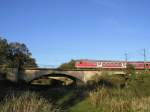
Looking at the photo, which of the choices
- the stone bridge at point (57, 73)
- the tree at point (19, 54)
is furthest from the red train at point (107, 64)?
the tree at point (19, 54)

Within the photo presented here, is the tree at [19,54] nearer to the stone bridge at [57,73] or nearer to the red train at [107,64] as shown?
the stone bridge at [57,73]

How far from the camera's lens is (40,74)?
84.9 metres

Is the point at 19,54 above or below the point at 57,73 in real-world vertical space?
above

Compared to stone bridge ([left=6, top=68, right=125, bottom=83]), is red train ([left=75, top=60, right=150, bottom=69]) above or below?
above

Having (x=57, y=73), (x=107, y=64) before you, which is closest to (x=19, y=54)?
(x=57, y=73)

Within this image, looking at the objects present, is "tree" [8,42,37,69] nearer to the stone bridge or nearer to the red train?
the stone bridge

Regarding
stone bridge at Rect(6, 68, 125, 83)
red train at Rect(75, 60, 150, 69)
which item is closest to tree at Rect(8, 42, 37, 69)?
stone bridge at Rect(6, 68, 125, 83)

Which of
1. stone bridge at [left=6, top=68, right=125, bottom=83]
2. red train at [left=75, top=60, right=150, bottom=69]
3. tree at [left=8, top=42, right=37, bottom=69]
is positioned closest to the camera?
stone bridge at [left=6, top=68, right=125, bottom=83]

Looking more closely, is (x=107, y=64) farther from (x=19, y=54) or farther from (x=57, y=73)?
(x=19, y=54)

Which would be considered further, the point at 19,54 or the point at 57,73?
the point at 19,54

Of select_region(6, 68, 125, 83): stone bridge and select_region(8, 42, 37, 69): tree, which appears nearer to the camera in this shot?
select_region(6, 68, 125, 83): stone bridge

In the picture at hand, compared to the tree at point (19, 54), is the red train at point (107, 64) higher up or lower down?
lower down

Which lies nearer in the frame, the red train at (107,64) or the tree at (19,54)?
the red train at (107,64)

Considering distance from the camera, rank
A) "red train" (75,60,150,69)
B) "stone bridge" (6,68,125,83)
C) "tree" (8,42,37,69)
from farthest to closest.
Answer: "tree" (8,42,37,69) → "red train" (75,60,150,69) → "stone bridge" (6,68,125,83)
